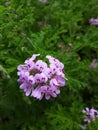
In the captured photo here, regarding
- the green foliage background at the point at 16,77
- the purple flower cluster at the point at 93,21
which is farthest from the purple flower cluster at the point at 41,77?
the purple flower cluster at the point at 93,21

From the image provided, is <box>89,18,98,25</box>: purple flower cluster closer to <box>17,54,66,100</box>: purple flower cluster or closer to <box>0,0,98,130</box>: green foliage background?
<box>0,0,98,130</box>: green foliage background

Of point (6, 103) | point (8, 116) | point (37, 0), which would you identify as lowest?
point (8, 116)

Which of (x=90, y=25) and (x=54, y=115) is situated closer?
(x=54, y=115)

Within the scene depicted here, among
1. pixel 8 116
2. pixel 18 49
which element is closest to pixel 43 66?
pixel 18 49

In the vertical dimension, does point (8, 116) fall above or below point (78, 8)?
below

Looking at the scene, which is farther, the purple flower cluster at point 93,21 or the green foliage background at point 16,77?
the purple flower cluster at point 93,21

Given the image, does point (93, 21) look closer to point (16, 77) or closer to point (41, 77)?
point (16, 77)

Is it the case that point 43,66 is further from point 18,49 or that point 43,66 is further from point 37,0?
point 37,0

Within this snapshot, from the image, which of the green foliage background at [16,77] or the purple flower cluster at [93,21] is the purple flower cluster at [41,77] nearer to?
the green foliage background at [16,77]

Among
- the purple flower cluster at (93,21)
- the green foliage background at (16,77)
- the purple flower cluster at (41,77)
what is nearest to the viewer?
the purple flower cluster at (41,77)
